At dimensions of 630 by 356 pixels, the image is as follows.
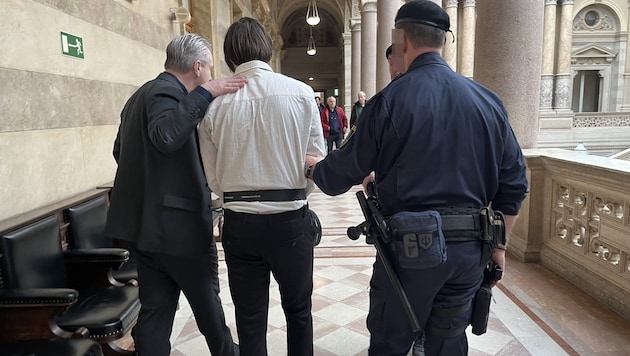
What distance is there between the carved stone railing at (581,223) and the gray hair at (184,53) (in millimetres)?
2911

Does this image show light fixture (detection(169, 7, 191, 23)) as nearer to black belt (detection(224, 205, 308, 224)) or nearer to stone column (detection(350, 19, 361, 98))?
black belt (detection(224, 205, 308, 224))

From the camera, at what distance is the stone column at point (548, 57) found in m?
20.6

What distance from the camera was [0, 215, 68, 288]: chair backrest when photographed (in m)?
2.24

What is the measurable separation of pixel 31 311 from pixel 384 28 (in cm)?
776

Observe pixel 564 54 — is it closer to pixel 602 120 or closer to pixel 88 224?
pixel 602 120

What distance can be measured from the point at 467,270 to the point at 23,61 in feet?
9.46

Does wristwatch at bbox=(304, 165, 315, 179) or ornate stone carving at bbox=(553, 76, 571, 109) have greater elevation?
ornate stone carving at bbox=(553, 76, 571, 109)

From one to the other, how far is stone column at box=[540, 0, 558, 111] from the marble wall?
20.4 m

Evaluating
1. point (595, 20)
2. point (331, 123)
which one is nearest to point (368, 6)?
point (331, 123)

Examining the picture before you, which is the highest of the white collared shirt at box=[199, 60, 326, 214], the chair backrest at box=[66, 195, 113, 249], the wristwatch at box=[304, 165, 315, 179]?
the white collared shirt at box=[199, 60, 326, 214]

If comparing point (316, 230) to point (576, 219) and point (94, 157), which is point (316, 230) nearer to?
point (94, 157)

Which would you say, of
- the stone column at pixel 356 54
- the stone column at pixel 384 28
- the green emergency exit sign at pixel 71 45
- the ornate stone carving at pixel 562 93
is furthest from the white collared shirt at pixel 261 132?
the ornate stone carving at pixel 562 93

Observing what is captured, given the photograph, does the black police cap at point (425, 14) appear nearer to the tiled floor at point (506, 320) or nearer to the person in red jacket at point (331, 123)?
the tiled floor at point (506, 320)

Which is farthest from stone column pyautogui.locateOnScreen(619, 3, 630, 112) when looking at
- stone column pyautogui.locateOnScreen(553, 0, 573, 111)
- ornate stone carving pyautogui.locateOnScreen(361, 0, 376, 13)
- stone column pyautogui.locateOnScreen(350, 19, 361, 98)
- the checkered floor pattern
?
the checkered floor pattern
